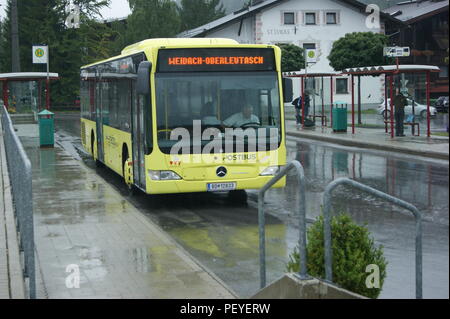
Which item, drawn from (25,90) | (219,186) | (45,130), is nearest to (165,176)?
(219,186)

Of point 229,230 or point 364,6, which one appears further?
point 364,6

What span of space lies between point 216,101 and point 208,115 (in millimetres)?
309

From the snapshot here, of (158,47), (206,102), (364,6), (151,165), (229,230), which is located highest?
(364,6)

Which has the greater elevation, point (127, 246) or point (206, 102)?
point (206, 102)

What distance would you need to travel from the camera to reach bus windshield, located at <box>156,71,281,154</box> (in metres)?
12.9

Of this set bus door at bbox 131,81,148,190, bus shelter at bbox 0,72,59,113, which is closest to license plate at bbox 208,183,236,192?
bus door at bbox 131,81,148,190

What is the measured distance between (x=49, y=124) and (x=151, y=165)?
46.5 ft

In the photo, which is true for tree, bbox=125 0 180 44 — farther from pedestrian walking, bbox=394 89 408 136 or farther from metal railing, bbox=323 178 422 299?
metal railing, bbox=323 178 422 299

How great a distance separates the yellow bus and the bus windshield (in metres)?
0.02

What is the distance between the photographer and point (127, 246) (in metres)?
9.77

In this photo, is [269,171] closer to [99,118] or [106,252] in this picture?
[106,252]

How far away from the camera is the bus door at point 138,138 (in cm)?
1332

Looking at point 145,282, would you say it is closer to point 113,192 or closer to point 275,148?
point 275,148
